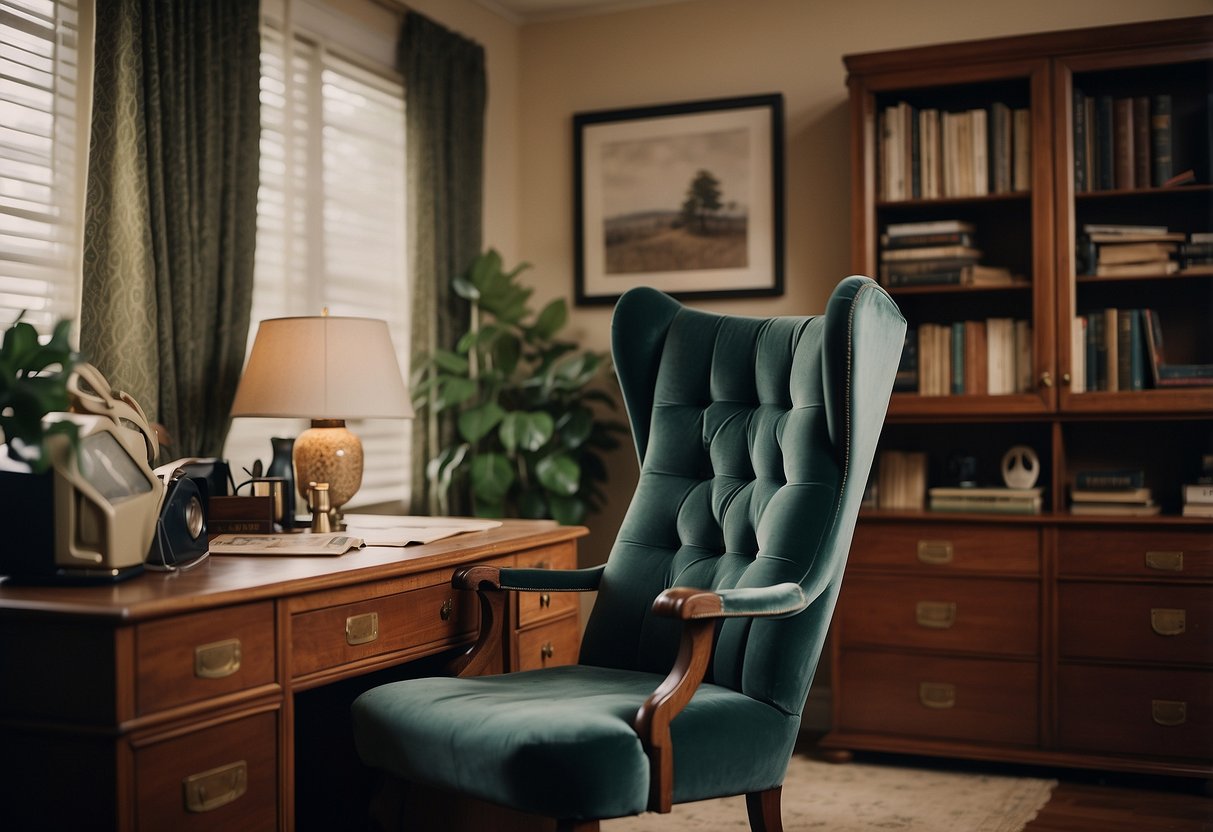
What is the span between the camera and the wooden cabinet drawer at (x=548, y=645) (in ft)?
8.11

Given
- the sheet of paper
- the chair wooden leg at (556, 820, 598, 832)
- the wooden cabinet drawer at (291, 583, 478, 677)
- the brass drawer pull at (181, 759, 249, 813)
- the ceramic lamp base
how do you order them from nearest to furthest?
the brass drawer pull at (181, 759, 249, 813), the chair wooden leg at (556, 820, 598, 832), the wooden cabinet drawer at (291, 583, 478, 677), the sheet of paper, the ceramic lamp base

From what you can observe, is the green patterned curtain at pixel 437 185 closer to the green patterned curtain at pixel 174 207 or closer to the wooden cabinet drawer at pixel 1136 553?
the green patterned curtain at pixel 174 207

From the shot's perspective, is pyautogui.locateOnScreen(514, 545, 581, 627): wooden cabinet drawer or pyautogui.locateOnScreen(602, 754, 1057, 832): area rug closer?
pyautogui.locateOnScreen(514, 545, 581, 627): wooden cabinet drawer

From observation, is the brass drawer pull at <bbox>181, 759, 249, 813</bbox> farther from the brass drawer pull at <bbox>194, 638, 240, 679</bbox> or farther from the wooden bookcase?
the wooden bookcase

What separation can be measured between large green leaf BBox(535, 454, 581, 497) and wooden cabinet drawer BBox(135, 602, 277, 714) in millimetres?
1868

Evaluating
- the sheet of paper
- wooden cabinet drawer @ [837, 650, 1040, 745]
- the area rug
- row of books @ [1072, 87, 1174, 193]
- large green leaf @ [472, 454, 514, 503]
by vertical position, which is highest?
row of books @ [1072, 87, 1174, 193]

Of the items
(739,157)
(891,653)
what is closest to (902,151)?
(739,157)

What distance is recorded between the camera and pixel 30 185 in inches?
95.3

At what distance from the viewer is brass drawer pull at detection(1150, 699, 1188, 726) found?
3.06 m

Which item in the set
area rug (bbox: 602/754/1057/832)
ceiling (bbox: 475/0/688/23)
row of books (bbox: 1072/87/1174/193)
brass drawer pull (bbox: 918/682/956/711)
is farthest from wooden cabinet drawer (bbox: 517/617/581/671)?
ceiling (bbox: 475/0/688/23)

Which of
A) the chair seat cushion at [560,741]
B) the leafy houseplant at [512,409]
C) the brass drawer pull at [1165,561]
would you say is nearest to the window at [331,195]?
the leafy houseplant at [512,409]

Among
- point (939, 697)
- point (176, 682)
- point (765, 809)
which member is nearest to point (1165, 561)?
point (939, 697)

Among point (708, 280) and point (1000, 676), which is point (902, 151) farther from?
point (1000, 676)

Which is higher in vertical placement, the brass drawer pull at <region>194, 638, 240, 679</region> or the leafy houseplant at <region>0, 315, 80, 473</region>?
the leafy houseplant at <region>0, 315, 80, 473</region>
